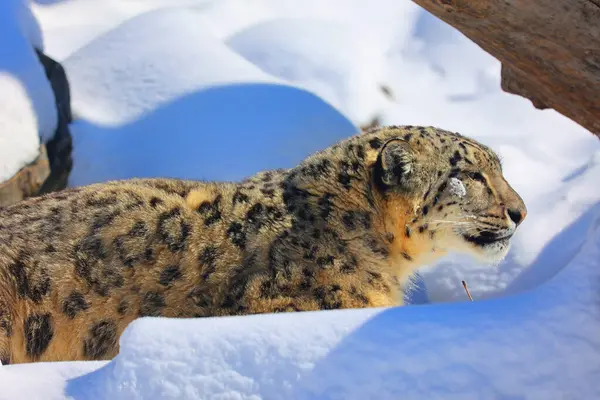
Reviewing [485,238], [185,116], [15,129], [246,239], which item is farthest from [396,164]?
[15,129]

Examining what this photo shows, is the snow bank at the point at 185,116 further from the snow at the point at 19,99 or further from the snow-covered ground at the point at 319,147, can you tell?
the snow at the point at 19,99

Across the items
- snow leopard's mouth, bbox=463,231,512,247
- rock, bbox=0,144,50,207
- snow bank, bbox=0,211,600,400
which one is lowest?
rock, bbox=0,144,50,207

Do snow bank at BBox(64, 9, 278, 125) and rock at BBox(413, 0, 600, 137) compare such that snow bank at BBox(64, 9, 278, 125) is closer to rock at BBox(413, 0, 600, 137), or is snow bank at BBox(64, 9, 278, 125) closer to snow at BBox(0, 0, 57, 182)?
snow at BBox(0, 0, 57, 182)

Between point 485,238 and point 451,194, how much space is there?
0.91ft

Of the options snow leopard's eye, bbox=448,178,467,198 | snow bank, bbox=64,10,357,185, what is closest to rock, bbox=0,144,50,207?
snow bank, bbox=64,10,357,185

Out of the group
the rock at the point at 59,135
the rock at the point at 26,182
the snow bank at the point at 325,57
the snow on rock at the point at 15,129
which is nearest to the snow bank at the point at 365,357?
the rock at the point at 26,182

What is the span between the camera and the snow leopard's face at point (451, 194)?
3854 millimetres

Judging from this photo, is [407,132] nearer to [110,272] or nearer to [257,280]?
[257,280]

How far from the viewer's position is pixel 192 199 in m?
3.83

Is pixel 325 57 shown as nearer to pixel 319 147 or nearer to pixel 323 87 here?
pixel 323 87

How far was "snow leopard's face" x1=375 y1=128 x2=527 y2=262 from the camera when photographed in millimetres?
3854

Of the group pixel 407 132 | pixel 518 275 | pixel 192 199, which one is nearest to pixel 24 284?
pixel 192 199

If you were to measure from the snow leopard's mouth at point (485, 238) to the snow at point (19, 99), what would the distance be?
11.4ft

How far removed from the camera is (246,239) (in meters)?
3.71
